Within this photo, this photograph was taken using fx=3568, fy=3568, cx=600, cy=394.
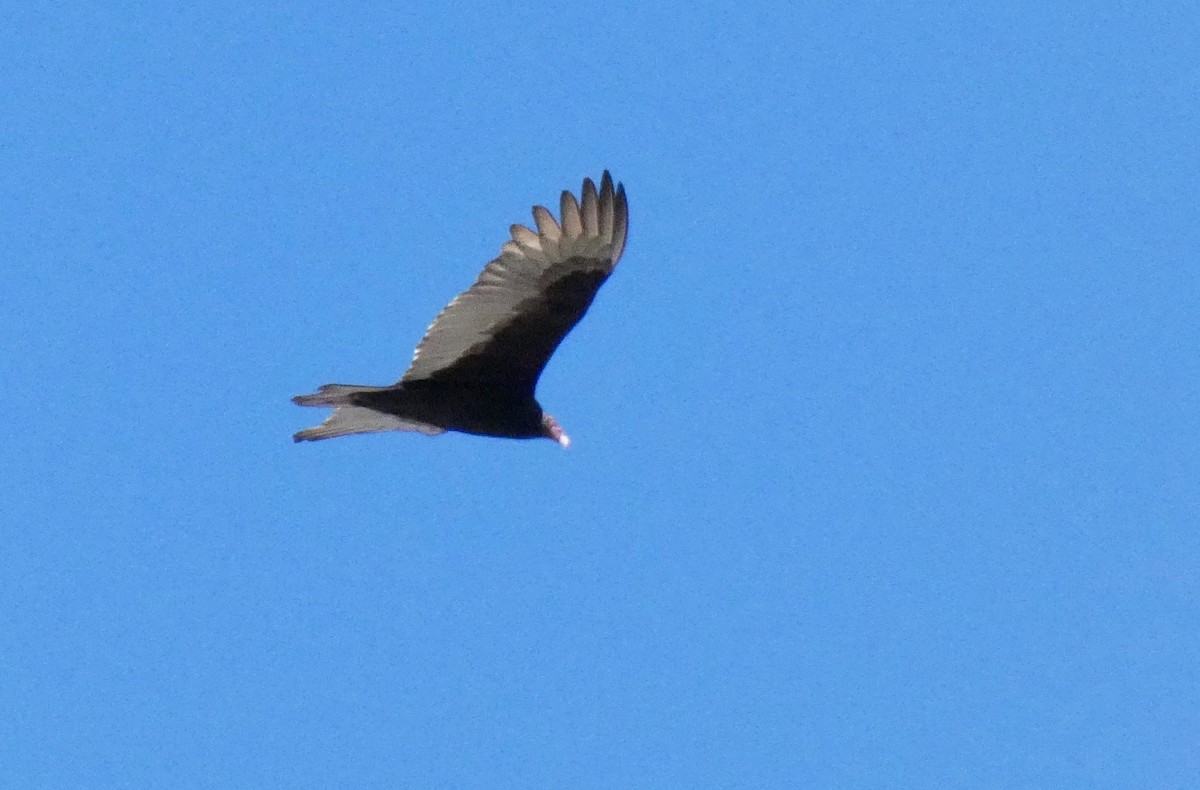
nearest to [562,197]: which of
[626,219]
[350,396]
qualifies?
[626,219]

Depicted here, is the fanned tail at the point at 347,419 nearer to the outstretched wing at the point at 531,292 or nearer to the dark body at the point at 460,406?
the dark body at the point at 460,406

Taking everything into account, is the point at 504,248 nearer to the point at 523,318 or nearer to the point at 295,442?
the point at 523,318

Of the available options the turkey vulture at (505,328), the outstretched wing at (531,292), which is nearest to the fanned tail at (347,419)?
the turkey vulture at (505,328)

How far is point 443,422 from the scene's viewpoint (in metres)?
21.5

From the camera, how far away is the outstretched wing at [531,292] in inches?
827

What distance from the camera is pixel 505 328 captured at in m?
21.2

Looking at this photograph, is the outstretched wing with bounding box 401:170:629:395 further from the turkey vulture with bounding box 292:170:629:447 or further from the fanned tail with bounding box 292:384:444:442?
the fanned tail with bounding box 292:384:444:442

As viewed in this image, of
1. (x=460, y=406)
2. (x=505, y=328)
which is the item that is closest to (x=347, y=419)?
(x=460, y=406)

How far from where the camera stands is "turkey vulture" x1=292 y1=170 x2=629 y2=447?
21.0 meters

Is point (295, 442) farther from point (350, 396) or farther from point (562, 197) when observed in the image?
point (562, 197)

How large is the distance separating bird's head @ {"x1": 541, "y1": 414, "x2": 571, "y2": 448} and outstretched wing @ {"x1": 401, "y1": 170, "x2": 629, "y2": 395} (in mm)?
709

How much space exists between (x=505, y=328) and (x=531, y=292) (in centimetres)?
27

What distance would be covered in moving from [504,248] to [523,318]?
0.44 metres

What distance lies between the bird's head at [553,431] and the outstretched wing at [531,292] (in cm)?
71
